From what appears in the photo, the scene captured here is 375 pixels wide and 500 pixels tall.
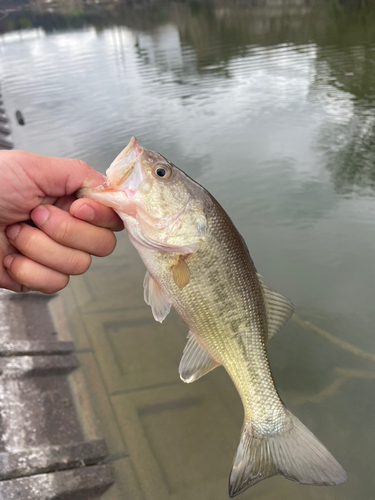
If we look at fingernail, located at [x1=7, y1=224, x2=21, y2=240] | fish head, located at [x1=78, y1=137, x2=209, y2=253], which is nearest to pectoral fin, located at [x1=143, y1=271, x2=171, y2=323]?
fish head, located at [x1=78, y1=137, x2=209, y2=253]

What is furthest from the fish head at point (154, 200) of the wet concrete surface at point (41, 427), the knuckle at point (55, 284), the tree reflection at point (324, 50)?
the tree reflection at point (324, 50)

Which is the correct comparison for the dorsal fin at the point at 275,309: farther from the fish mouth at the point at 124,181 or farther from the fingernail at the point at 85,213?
the fingernail at the point at 85,213

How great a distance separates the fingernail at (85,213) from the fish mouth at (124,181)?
0.08 meters

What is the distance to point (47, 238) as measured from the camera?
2055 mm

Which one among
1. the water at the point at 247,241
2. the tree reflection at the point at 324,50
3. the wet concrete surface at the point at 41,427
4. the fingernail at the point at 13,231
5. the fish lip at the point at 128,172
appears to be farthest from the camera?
Answer: the tree reflection at the point at 324,50

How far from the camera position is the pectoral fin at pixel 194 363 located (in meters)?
2.16

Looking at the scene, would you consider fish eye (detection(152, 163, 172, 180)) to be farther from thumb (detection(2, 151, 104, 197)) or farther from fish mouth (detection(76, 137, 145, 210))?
thumb (detection(2, 151, 104, 197))

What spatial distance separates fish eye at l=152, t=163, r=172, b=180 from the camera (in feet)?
6.45

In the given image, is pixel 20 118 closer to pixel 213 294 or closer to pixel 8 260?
pixel 8 260

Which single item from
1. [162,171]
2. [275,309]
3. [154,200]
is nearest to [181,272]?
[154,200]

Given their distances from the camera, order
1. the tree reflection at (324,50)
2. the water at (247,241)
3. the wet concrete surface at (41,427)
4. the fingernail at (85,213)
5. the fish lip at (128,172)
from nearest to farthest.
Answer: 1. the fish lip at (128,172)
2. the fingernail at (85,213)
3. the wet concrete surface at (41,427)
4. the water at (247,241)
5. the tree reflection at (324,50)

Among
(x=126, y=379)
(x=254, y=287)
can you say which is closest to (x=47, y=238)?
(x=254, y=287)

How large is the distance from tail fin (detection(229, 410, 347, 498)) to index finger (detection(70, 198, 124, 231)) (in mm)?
1421

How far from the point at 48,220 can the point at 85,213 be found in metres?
0.21
